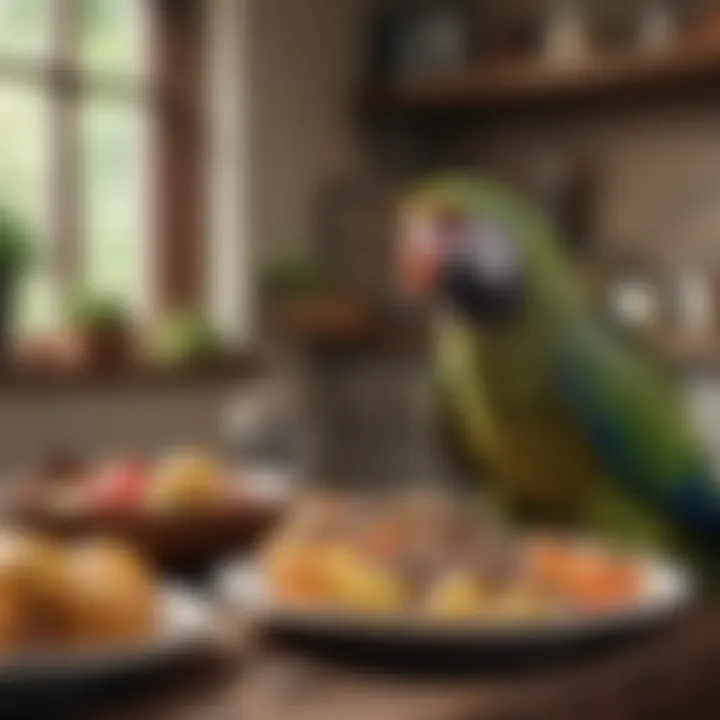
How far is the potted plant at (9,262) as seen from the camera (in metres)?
2.53

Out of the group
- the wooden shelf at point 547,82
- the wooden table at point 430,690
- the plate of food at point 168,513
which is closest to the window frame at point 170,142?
the wooden shelf at point 547,82

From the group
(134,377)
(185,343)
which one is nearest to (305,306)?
(185,343)

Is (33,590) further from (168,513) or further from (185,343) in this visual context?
(185,343)

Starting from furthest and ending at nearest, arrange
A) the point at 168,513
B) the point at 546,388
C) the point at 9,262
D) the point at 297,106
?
1. the point at 297,106
2. the point at 9,262
3. the point at 546,388
4. the point at 168,513

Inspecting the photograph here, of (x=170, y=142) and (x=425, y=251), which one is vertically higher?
(x=170, y=142)

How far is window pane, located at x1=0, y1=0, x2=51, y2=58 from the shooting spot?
2.78m

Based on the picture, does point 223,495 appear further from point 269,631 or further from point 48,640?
point 48,640

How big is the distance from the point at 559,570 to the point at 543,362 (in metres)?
0.32

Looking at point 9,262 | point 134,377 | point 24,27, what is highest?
point 24,27

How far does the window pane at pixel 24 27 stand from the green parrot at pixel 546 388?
1.79 m

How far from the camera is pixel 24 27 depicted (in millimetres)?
2811

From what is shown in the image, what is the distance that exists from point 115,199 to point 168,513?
222 cm

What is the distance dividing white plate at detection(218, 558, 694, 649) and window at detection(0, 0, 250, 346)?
6.56 ft

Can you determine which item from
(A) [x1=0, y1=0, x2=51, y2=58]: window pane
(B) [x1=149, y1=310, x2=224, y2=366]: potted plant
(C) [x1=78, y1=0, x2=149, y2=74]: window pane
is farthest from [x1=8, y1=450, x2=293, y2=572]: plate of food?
(C) [x1=78, y1=0, x2=149, y2=74]: window pane
